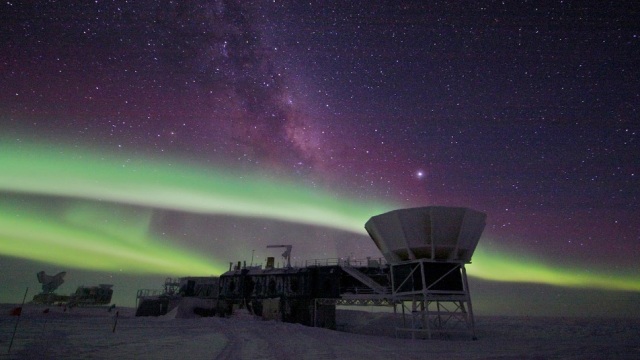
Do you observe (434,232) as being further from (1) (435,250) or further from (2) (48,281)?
(2) (48,281)

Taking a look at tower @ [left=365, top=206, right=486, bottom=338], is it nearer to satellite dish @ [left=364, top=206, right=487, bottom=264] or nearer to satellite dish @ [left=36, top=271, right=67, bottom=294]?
satellite dish @ [left=364, top=206, right=487, bottom=264]

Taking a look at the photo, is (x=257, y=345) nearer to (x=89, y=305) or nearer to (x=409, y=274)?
(x=409, y=274)

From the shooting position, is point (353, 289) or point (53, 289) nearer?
point (353, 289)

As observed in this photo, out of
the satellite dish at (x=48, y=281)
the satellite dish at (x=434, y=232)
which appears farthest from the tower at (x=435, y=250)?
the satellite dish at (x=48, y=281)

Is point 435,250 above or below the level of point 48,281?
above

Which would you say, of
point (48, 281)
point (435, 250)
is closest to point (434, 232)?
point (435, 250)

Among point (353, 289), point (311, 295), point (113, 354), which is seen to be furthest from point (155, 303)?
point (113, 354)

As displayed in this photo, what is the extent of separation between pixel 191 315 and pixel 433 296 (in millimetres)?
35616

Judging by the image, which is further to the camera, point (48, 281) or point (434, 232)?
point (48, 281)

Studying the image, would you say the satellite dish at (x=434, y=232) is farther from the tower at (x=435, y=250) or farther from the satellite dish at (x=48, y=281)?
the satellite dish at (x=48, y=281)

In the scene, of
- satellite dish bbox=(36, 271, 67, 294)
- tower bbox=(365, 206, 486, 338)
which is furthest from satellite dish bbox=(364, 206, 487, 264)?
satellite dish bbox=(36, 271, 67, 294)

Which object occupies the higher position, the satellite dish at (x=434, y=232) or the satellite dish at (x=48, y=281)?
the satellite dish at (x=434, y=232)

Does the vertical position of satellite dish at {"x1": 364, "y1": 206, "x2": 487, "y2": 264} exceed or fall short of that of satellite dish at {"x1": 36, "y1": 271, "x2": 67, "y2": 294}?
it exceeds it

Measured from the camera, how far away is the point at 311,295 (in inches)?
1769
